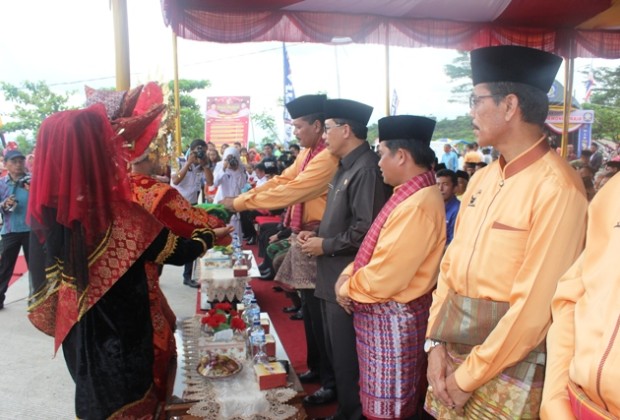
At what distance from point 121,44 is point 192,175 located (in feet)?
12.3

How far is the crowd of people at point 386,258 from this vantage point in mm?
1442

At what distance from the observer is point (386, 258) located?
2.20m

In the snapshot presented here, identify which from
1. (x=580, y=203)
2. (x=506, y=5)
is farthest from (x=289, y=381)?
(x=506, y=5)

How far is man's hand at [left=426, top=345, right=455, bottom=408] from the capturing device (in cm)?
167

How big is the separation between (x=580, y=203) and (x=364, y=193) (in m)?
1.33

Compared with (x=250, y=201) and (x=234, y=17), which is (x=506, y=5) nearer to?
(x=234, y=17)

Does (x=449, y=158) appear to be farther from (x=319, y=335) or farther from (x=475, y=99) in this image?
(x=475, y=99)

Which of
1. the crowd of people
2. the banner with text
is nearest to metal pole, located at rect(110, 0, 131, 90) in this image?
the crowd of people

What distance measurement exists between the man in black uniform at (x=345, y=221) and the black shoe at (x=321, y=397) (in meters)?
0.38

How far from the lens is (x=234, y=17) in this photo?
5.63 m

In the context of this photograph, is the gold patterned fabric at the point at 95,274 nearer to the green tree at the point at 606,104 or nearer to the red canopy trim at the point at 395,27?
the red canopy trim at the point at 395,27

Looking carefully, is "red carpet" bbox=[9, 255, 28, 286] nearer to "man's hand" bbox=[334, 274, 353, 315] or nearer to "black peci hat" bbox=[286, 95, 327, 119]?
"black peci hat" bbox=[286, 95, 327, 119]

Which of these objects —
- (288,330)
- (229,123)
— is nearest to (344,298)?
(288,330)

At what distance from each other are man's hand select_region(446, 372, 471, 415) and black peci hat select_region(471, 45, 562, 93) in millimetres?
993
